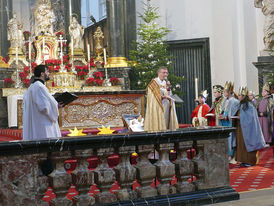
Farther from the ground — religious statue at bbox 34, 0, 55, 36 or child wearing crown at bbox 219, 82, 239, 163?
religious statue at bbox 34, 0, 55, 36

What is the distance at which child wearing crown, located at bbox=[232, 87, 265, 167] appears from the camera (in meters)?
8.07

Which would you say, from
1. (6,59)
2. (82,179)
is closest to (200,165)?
(82,179)

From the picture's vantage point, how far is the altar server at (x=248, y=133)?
8.07 m

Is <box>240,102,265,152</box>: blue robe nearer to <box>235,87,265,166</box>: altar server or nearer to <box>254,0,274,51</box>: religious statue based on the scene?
<box>235,87,265,166</box>: altar server

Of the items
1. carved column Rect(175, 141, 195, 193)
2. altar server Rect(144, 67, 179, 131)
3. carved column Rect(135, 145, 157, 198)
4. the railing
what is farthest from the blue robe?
carved column Rect(135, 145, 157, 198)

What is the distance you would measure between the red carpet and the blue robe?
406 millimetres

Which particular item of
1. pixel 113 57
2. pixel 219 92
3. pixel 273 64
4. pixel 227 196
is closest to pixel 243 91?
pixel 219 92

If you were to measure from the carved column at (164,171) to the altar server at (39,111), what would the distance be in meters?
1.78

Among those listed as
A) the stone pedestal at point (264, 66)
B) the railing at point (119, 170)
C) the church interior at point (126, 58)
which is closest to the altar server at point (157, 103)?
the church interior at point (126, 58)

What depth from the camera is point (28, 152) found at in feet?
11.2

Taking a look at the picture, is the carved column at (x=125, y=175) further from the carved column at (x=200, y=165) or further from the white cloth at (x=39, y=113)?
the white cloth at (x=39, y=113)

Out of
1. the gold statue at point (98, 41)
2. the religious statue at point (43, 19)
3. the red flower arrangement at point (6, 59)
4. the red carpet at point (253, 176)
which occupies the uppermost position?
the religious statue at point (43, 19)

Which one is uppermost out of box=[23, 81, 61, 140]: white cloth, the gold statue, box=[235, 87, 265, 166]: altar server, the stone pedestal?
the gold statue

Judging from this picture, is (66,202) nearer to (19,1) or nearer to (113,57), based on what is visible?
(113,57)
